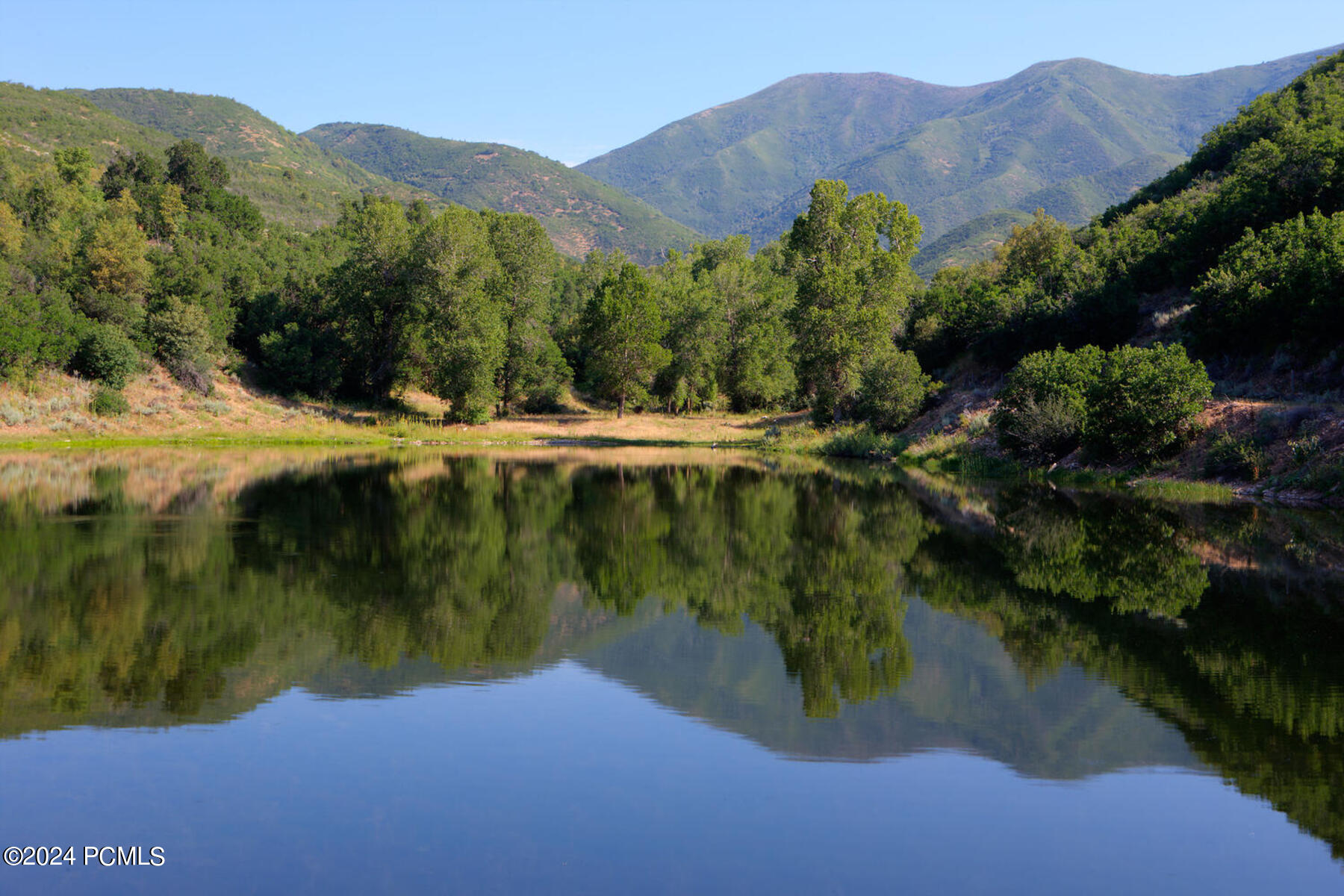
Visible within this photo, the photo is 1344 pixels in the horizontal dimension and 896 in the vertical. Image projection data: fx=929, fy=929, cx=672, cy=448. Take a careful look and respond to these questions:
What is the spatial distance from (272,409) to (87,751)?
57399mm

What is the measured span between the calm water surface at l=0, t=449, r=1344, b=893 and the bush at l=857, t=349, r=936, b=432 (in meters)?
32.5

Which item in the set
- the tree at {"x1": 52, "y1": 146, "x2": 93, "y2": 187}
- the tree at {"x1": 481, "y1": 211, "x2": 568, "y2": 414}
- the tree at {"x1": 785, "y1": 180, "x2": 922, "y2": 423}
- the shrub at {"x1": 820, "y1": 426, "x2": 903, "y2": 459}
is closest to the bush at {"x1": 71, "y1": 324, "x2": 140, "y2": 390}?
the tree at {"x1": 481, "y1": 211, "x2": 568, "y2": 414}

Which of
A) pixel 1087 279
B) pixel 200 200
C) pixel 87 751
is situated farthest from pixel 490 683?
pixel 200 200

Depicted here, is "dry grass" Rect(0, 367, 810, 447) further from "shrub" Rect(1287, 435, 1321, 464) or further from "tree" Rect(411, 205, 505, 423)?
"shrub" Rect(1287, 435, 1321, 464)

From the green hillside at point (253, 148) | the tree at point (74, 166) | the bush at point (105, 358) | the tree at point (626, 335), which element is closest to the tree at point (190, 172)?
the tree at point (74, 166)

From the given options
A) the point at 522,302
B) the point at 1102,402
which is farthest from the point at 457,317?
the point at 1102,402

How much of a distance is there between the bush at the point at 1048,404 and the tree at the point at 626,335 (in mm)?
34281

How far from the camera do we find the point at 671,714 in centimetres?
869

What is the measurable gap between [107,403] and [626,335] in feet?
108

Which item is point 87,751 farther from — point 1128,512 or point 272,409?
point 272,409

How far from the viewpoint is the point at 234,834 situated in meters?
6.00

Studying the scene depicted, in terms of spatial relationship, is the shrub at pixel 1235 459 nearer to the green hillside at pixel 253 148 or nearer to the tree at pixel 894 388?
the tree at pixel 894 388

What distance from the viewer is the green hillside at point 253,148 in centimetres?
11462

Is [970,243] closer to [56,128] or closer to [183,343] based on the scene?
Result: [56,128]
